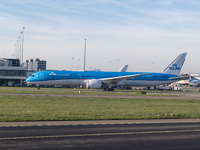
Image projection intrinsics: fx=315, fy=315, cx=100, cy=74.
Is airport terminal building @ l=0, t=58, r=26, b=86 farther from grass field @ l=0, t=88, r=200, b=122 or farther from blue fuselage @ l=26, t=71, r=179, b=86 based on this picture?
grass field @ l=0, t=88, r=200, b=122

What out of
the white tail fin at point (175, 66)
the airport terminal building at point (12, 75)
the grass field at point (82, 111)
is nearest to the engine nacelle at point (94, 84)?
the white tail fin at point (175, 66)

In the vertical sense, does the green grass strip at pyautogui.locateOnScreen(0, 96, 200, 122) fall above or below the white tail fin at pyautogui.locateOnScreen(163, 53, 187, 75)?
below

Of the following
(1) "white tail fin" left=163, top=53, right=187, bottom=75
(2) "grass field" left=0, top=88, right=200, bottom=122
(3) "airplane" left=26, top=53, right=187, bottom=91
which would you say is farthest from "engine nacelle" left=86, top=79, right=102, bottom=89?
(2) "grass field" left=0, top=88, right=200, bottom=122

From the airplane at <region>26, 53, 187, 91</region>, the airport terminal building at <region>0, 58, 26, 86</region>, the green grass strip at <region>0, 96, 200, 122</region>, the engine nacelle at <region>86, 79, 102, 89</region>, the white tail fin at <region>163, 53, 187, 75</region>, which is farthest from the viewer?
the airport terminal building at <region>0, 58, 26, 86</region>

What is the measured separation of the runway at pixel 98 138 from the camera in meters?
13.7

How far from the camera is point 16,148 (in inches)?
503

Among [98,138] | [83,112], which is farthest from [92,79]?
[98,138]

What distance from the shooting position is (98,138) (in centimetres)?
1560

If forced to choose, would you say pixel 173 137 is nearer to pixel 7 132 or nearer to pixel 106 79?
pixel 7 132

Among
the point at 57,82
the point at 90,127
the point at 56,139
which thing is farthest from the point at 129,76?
the point at 56,139

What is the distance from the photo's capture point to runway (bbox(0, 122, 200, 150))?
13.7 m

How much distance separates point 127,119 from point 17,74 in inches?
3758

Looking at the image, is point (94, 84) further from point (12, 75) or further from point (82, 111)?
point (12, 75)

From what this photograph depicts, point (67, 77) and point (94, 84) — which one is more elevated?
point (67, 77)
